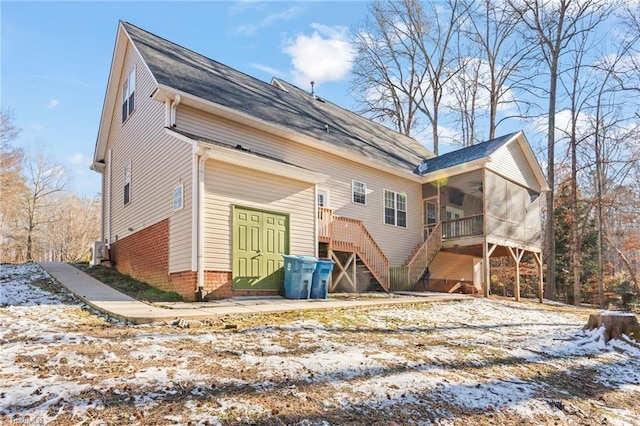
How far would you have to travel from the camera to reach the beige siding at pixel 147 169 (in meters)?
9.31

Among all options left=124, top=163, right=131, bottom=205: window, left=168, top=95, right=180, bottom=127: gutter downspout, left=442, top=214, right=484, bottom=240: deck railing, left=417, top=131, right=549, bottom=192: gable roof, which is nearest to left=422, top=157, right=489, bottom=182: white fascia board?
left=417, top=131, right=549, bottom=192: gable roof

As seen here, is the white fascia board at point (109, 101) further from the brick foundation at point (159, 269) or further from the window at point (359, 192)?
the window at point (359, 192)

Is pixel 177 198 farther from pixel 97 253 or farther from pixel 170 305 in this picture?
pixel 97 253

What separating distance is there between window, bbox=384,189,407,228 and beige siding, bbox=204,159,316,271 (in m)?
5.10

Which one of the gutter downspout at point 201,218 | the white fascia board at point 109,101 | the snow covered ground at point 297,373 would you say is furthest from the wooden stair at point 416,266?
the white fascia board at point 109,101

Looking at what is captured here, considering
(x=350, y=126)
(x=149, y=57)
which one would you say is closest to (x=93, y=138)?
(x=149, y=57)

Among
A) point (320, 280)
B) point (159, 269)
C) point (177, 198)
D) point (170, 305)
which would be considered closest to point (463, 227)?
point (320, 280)

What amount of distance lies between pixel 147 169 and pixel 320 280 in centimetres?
592

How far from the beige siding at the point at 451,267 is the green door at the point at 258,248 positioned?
28.5ft

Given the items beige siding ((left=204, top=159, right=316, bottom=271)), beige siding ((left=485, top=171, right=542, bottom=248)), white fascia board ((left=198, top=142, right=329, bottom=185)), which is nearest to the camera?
white fascia board ((left=198, top=142, right=329, bottom=185))

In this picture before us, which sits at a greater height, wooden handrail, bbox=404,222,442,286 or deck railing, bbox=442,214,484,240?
deck railing, bbox=442,214,484,240

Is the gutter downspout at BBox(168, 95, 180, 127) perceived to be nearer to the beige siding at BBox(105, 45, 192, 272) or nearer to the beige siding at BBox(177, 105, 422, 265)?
the beige siding at BBox(177, 105, 422, 265)

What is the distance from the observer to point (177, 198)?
9.51 meters

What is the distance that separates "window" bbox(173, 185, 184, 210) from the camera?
9353 millimetres
